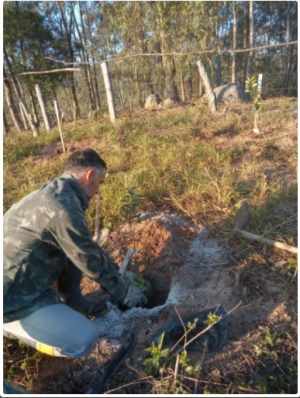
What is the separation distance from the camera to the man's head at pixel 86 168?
1742mm

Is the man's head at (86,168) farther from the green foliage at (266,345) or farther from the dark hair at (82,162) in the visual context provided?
the green foliage at (266,345)

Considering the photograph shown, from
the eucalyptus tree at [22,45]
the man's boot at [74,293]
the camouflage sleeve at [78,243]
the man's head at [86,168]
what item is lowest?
the man's boot at [74,293]

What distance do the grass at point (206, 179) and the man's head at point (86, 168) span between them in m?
1.16

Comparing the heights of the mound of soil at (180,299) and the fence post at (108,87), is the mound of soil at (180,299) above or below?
below

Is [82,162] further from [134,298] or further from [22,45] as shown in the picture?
[22,45]

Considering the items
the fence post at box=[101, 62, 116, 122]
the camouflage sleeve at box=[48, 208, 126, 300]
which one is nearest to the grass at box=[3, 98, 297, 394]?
the fence post at box=[101, 62, 116, 122]

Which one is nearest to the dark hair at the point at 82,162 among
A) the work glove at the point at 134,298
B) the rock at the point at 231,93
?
the work glove at the point at 134,298

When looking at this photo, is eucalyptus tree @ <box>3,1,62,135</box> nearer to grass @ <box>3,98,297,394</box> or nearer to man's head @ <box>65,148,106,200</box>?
grass @ <box>3,98,297,394</box>

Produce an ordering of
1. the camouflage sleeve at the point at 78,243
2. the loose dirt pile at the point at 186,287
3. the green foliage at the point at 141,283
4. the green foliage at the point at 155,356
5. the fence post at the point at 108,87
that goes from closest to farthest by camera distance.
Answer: the green foliage at the point at 155,356
the camouflage sleeve at the point at 78,243
the loose dirt pile at the point at 186,287
the green foliage at the point at 141,283
the fence post at the point at 108,87

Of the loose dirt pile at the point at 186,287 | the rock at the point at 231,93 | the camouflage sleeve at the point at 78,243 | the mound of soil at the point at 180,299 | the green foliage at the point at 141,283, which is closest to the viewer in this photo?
Result: the camouflage sleeve at the point at 78,243

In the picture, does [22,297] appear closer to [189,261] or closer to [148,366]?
[148,366]

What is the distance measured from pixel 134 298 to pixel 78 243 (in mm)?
868

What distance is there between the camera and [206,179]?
11.2ft

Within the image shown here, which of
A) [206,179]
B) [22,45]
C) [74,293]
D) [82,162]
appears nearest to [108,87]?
[206,179]
